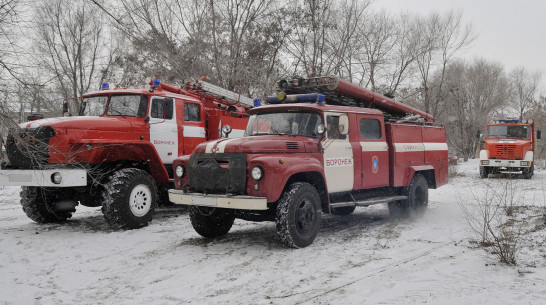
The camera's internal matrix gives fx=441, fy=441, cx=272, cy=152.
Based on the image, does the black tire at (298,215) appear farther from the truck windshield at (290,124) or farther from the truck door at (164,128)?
the truck door at (164,128)

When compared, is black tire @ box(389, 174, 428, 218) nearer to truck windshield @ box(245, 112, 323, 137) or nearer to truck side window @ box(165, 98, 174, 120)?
truck windshield @ box(245, 112, 323, 137)

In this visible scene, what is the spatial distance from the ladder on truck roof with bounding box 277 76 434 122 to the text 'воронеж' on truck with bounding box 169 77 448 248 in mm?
20

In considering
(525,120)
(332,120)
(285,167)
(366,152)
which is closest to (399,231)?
(366,152)

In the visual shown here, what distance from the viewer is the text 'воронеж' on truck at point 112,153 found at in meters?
7.56

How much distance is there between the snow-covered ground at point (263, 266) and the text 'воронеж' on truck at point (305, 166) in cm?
A: 55

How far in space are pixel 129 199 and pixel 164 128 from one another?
1.91 meters

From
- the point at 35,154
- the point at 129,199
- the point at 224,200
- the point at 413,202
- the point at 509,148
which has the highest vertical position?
the point at 35,154

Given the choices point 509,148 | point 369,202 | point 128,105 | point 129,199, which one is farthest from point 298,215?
point 509,148

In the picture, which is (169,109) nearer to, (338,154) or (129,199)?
(129,199)

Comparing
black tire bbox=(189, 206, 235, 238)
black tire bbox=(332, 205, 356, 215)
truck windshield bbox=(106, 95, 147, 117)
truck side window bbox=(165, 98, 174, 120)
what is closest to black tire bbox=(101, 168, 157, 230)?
truck windshield bbox=(106, 95, 147, 117)

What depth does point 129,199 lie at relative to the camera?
8070 mm

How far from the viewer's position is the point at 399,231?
800 cm

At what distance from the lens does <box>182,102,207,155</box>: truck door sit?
9.88 metres

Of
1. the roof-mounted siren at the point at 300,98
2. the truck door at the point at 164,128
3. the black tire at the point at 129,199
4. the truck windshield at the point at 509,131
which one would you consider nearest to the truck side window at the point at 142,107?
the truck door at the point at 164,128
